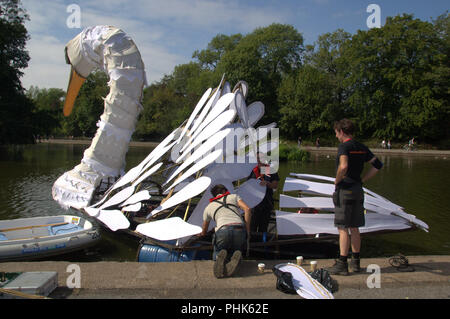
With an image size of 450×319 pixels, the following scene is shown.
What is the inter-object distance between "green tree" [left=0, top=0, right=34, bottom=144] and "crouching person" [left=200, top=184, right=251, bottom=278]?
22.7 m

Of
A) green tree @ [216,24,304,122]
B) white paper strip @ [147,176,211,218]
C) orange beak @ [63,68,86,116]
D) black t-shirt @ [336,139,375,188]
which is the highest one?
green tree @ [216,24,304,122]

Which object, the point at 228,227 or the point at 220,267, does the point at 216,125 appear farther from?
the point at 220,267

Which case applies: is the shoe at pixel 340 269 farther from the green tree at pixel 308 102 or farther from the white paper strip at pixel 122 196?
the green tree at pixel 308 102

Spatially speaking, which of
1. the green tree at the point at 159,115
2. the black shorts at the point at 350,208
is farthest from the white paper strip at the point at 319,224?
the green tree at the point at 159,115

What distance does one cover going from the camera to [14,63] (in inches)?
1022

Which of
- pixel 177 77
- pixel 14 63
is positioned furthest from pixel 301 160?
pixel 177 77

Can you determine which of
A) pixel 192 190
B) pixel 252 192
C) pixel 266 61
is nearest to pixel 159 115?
pixel 266 61

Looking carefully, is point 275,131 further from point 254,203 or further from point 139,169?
point 139,169

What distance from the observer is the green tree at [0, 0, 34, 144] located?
22841mm

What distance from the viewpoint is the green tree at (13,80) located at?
22.8m

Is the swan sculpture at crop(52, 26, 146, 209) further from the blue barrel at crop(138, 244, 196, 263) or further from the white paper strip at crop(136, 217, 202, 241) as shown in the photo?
the white paper strip at crop(136, 217, 202, 241)

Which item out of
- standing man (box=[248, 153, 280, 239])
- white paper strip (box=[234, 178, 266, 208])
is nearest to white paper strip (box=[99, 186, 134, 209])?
white paper strip (box=[234, 178, 266, 208])
